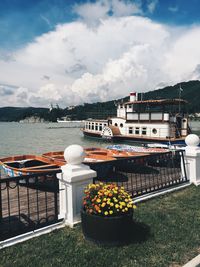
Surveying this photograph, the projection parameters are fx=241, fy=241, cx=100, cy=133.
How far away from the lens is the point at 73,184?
5387mm

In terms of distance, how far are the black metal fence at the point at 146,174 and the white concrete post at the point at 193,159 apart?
18cm

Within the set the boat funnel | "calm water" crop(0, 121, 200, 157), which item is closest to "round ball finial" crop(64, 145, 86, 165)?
"calm water" crop(0, 121, 200, 157)

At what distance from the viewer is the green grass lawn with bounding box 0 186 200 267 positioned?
402cm

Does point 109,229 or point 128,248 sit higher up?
point 109,229

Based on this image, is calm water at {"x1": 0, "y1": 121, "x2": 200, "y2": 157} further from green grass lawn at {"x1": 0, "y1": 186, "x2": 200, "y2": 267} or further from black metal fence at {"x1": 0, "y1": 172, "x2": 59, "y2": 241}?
green grass lawn at {"x1": 0, "y1": 186, "x2": 200, "y2": 267}

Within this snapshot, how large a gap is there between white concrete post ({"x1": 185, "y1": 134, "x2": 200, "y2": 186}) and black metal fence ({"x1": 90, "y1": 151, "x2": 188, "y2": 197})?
18cm

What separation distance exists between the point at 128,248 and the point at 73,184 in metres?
1.76

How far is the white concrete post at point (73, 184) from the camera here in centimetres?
540

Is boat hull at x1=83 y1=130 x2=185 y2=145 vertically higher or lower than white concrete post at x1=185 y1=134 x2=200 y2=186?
lower

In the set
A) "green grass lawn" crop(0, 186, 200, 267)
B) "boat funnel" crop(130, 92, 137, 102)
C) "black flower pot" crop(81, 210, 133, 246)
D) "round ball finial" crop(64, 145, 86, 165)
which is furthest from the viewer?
"boat funnel" crop(130, 92, 137, 102)

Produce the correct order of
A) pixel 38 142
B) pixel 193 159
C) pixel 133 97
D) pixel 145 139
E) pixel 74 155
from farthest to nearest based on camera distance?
pixel 38 142
pixel 133 97
pixel 145 139
pixel 193 159
pixel 74 155

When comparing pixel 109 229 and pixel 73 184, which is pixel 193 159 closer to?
pixel 73 184

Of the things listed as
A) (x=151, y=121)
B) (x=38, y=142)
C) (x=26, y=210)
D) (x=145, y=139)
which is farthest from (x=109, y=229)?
(x=38, y=142)

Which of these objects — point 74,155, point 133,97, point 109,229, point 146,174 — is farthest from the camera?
point 133,97
